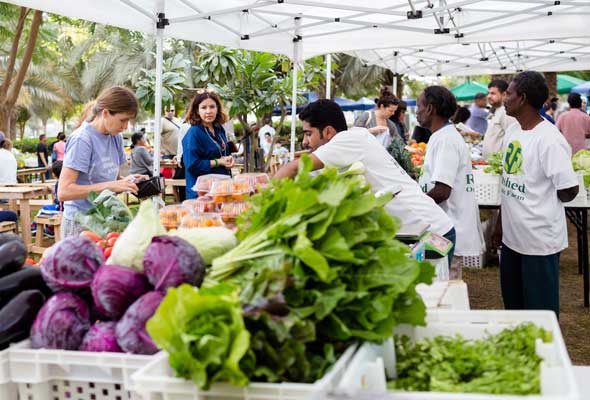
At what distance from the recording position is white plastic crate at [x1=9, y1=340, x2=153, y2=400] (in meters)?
1.77

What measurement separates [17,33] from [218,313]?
47.9 ft

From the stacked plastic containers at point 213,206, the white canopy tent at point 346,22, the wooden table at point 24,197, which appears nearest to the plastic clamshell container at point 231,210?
the stacked plastic containers at point 213,206

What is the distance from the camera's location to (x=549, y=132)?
3938 millimetres

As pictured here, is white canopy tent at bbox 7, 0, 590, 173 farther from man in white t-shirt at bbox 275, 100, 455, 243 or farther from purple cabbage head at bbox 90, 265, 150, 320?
purple cabbage head at bbox 90, 265, 150, 320

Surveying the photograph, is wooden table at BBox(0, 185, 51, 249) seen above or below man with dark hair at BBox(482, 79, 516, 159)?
below

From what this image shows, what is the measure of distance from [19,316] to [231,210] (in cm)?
122

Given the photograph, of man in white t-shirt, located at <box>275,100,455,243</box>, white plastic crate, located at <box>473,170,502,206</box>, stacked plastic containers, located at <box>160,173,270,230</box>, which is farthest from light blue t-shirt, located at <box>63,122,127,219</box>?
white plastic crate, located at <box>473,170,502,206</box>

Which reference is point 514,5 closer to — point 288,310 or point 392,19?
point 392,19

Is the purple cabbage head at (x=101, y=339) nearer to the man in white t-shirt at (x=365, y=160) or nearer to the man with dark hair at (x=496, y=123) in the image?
the man in white t-shirt at (x=365, y=160)

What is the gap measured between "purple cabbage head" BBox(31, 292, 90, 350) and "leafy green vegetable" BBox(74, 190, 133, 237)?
1.02 meters

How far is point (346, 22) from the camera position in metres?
7.75

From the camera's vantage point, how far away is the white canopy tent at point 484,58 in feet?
43.4

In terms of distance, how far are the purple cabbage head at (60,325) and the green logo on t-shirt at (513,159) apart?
290cm

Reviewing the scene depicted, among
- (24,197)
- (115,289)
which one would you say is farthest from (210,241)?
(24,197)
